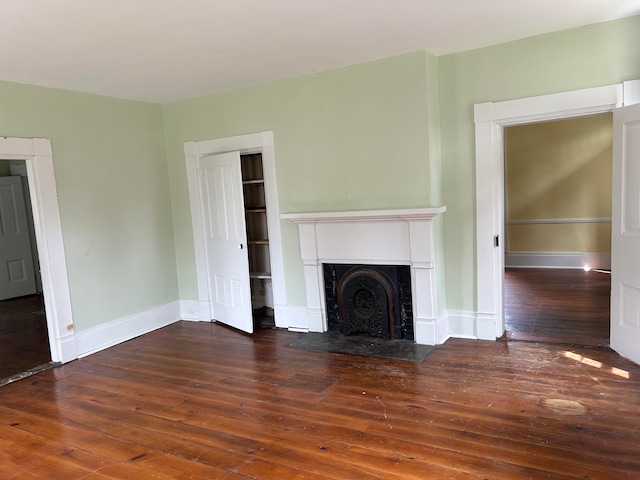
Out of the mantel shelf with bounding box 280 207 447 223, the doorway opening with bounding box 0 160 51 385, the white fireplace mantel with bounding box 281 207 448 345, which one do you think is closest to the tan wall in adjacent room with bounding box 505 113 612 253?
the white fireplace mantel with bounding box 281 207 448 345

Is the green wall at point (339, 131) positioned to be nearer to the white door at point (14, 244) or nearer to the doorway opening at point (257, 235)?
the doorway opening at point (257, 235)

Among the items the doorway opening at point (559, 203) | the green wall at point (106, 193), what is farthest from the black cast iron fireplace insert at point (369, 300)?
the doorway opening at point (559, 203)

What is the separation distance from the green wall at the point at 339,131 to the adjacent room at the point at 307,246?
2cm

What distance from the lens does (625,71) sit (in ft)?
11.6

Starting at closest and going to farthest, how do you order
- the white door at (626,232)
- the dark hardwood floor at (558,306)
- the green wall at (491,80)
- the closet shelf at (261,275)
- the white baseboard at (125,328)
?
the white door at (626,232) → the green wall at (491,80) → the dark hardwood floor at (558,306) → the white baseboard at (125,328) → the closet shelf at (261,275)

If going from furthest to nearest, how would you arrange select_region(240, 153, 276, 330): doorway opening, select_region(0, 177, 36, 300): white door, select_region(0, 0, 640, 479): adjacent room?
1. select_region(0, 177, 36, 300): white door
2. select_region(240, 153, 276, 330): doorway opening
3. select_region(0, 0, 640, 479): adjacent room

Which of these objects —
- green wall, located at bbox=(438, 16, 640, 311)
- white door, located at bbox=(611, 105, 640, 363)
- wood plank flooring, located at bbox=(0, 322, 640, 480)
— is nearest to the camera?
wood plank flooring, located at bbox=(0, 322, 640, 480)

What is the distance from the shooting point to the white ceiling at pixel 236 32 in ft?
9.10

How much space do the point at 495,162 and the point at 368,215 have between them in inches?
45.6

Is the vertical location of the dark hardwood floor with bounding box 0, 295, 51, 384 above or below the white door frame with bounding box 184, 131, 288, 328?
below

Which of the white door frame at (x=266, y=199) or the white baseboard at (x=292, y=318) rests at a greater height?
the white door frame at (x=266, y=199)

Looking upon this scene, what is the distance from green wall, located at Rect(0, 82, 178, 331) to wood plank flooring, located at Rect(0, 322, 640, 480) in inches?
34.5

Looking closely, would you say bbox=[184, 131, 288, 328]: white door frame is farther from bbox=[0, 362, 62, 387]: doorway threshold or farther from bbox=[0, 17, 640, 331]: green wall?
bbox=[0, 362, 62, 387]: doorway threshold

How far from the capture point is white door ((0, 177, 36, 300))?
7039mm
